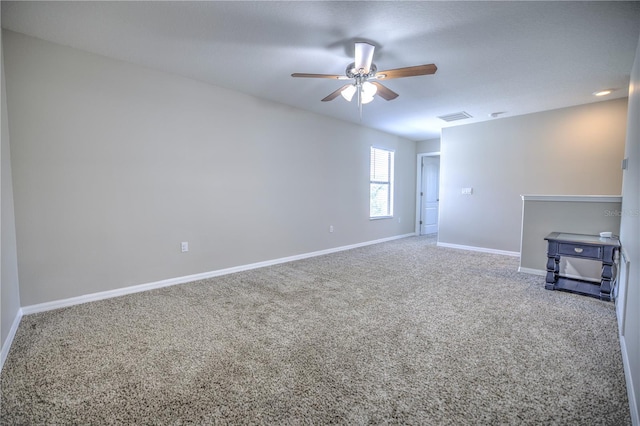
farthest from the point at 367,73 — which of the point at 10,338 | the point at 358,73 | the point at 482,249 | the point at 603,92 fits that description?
the point at 482,249

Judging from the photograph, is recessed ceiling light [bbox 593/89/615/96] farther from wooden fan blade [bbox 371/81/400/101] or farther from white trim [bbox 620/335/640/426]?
white trim [bbox 620/335/640/426]

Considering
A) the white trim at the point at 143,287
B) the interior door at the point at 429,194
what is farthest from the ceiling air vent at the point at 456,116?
the white trim at the point at 143,287

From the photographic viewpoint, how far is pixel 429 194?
7.38 metres

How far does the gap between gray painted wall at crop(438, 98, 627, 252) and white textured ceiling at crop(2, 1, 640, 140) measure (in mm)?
760

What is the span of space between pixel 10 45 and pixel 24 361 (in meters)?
2.56

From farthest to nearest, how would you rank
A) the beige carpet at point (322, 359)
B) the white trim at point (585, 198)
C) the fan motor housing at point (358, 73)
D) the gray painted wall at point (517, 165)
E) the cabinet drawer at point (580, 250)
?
the gray painted wall at point (517, 165)
the white trim at point (585, 198)
the cabinet drawer at point (580, 250)
the fan motor housing at point (358, 73)
the beige carpet at point (322, 359)

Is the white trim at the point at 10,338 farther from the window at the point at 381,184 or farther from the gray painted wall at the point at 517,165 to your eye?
the gray painted wall at the point at 517,165

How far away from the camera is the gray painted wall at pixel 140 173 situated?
2.54 m

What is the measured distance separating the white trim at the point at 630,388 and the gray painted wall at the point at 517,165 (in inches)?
134

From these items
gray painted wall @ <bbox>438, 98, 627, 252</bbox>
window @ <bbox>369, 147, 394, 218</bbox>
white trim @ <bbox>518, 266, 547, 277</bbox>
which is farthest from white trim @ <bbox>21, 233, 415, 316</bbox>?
gray painted wall @ <bbox>438, 98, 627, 252</bbox>

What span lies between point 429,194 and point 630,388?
20.3ft

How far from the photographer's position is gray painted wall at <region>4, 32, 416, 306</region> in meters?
2.54

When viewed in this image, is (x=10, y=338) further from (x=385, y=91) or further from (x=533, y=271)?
(x=533, y=271)

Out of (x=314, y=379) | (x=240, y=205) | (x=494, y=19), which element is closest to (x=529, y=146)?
(x=494, y=19)
